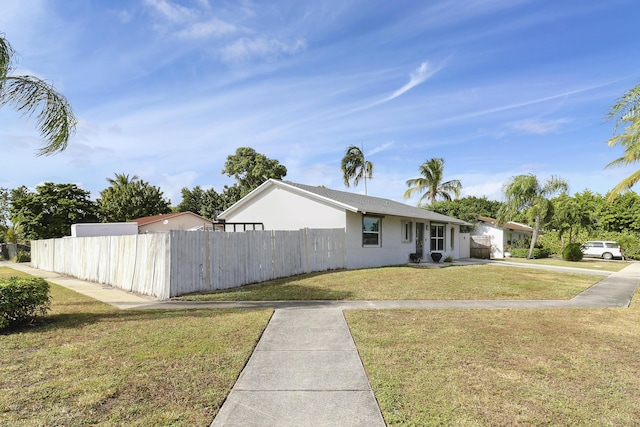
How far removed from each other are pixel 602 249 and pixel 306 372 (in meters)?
35.9

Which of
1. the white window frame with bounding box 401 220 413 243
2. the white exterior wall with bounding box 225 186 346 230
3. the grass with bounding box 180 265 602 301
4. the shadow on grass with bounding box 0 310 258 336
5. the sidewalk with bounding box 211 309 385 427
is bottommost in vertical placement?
the grass with bounding box 180 265 602 301

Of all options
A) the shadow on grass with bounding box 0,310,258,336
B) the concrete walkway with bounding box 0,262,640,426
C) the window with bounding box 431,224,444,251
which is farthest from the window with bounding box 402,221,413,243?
the shadow on grass with bounding box 0,310,258,336

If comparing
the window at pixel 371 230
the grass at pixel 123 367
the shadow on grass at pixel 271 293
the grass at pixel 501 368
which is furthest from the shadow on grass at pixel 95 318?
the window at pixel 371 230

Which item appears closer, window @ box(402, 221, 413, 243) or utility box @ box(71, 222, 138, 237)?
window @ box(402, 221, 413, 243)

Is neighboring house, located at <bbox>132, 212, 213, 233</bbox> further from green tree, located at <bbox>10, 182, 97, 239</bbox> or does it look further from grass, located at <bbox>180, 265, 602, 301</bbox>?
grass, located at <bbox>180, 265, 602, 301</bbox>

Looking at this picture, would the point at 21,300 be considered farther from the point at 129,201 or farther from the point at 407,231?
the point at 129,201

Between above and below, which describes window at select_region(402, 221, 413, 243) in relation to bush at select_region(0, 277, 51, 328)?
above

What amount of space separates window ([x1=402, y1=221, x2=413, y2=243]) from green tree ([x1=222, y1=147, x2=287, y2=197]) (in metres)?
21.0

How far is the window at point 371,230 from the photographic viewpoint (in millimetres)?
17641

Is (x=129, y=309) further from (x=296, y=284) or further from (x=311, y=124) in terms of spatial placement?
(x=311, y=124)

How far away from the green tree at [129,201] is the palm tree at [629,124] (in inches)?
1636

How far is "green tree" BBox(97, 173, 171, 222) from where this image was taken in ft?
131

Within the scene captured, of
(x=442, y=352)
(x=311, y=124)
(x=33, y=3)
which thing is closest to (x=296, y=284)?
(x=442, y=352)

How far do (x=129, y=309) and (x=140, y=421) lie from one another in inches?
240
